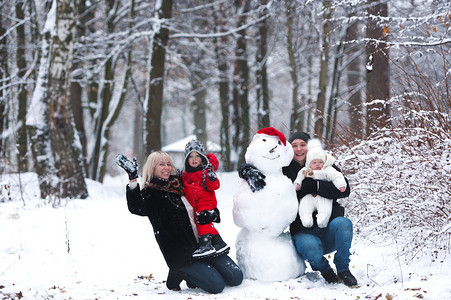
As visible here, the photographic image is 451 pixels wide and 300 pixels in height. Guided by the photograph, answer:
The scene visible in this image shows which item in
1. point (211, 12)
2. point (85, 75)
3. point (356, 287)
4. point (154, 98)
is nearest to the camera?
point (356, 287)

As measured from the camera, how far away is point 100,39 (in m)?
11.0

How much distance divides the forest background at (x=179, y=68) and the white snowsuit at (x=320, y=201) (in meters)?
0.79

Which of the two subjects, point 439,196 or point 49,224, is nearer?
point 439,196

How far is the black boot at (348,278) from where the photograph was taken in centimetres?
384

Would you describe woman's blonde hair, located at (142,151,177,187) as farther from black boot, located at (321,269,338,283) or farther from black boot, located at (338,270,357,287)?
black boot, located at (338,270,357,287)

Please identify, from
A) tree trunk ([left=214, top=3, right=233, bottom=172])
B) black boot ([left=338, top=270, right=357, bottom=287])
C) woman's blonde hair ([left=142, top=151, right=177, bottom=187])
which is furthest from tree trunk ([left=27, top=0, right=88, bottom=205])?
tree trunk ([left=214, top=3, right=233, bottom=172])

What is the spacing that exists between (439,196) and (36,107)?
6440 mm

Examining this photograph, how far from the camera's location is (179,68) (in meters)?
15.0

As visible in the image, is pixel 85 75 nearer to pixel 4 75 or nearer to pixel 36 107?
pixel 4 75

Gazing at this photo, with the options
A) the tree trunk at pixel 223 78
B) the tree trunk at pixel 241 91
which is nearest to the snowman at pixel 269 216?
the tree trunk at pixel 241 91

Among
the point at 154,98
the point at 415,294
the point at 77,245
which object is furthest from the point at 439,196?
the point at 154,98

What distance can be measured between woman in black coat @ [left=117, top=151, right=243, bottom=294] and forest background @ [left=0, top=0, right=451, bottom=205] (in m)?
1.65

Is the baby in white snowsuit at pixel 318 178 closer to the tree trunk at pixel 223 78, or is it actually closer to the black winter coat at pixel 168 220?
the black winter coat at pixel 168 220

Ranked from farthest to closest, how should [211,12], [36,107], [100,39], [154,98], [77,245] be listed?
[211,12]
[100,39]
[154,98]
[36,107]
[77,245]
